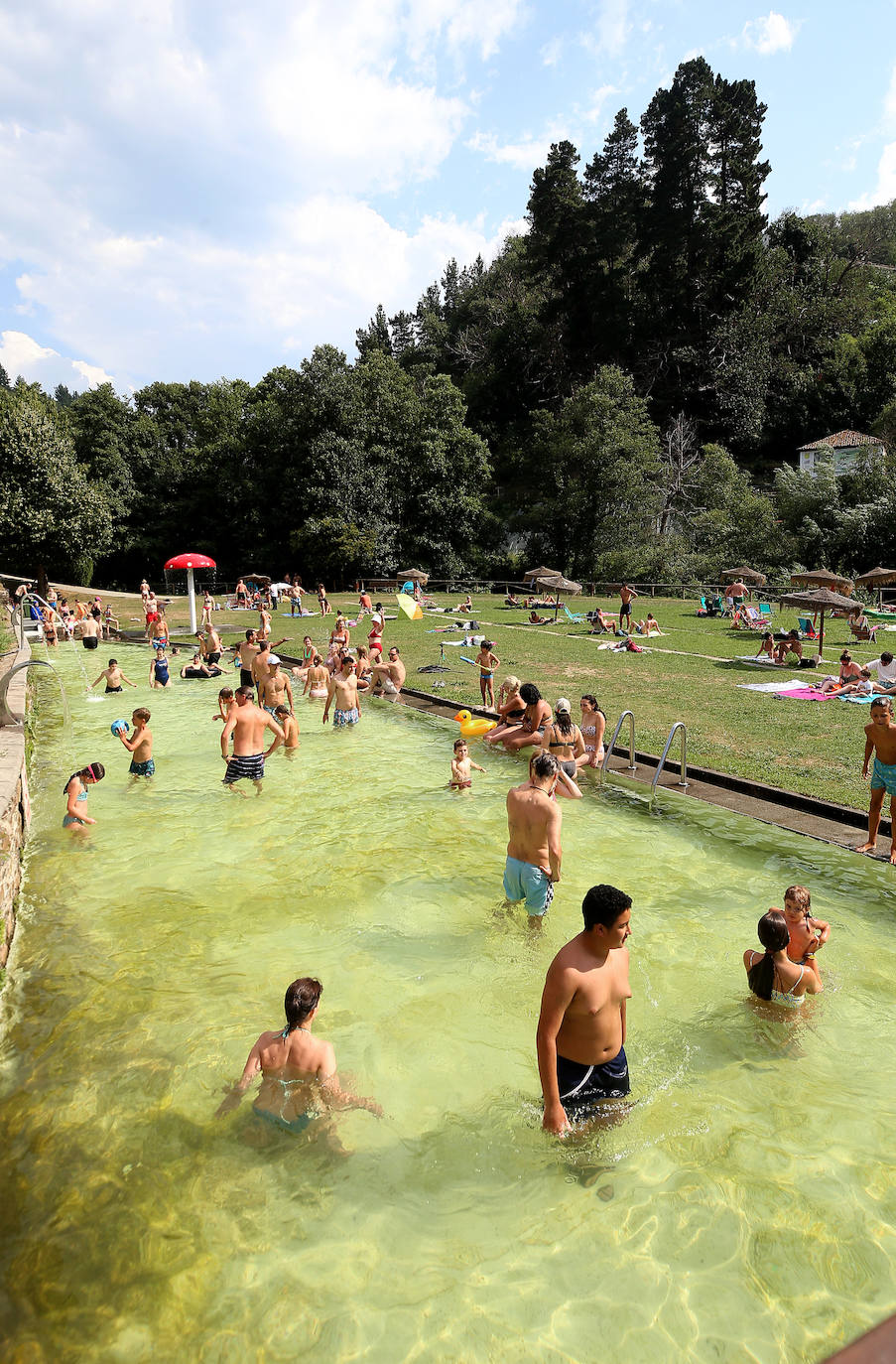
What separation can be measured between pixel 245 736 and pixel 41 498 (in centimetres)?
3026

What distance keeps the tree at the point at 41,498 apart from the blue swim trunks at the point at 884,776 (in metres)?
35.9

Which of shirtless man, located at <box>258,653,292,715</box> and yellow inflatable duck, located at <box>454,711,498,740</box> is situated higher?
shirtless man, located at <box>258,653,292,715</box>

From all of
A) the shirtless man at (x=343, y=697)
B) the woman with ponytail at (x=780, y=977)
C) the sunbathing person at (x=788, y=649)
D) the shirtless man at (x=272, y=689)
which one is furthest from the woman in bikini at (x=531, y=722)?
the sunbathing person at (x=788, y=649)

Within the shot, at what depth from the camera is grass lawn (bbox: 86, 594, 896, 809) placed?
11.3 m

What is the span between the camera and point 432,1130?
5043mm

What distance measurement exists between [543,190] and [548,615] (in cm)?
4119

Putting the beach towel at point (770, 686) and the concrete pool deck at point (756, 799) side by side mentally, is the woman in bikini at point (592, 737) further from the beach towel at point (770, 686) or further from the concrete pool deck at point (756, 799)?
the beach towel at point (770, 686)

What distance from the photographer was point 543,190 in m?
56.1

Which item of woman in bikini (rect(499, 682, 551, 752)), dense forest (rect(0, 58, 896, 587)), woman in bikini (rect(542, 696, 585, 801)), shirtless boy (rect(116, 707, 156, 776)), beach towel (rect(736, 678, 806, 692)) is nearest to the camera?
woman in bikini (rect(499, 682, 551, 752))

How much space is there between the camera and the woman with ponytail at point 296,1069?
4.60m

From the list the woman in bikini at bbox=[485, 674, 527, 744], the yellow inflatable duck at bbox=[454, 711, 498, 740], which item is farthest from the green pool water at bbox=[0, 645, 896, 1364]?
the yellow inflatable duck at bbox=[454, 711, 498, 740]

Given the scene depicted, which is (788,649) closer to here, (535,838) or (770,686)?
Result: (770,686)

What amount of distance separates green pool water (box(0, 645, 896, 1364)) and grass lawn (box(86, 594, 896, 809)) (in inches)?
101

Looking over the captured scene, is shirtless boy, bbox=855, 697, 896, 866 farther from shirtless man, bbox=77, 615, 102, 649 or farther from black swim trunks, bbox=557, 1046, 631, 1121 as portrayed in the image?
shirtless man, bbox=77, 615, 102, 649
